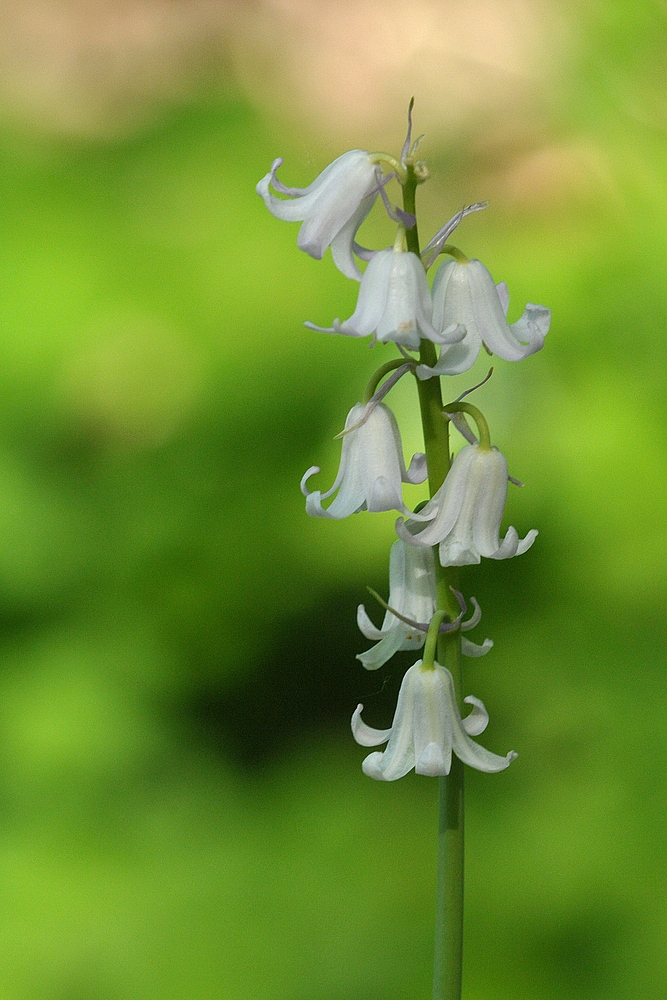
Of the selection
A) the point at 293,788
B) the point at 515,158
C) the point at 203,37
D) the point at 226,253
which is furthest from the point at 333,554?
the point at 203,37

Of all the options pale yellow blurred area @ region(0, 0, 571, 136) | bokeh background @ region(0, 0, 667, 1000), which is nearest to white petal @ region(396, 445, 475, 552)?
bokeh background @ region(0, 0, 667, 1000)

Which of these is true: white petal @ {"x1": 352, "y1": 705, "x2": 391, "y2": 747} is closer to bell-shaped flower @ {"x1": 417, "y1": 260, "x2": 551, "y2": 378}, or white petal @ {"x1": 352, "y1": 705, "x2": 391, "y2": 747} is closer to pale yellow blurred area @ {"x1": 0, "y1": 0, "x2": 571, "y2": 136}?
bell-shaped flower @ {"x1": 417, "y1": 260, "x2": 551, "y2": 378}

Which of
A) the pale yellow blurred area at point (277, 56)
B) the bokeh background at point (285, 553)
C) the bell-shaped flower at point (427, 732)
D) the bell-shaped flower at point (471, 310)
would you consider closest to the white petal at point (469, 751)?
the bell-shaped flower at point (427, 732)

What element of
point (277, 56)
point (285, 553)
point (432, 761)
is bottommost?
point (432, 761)

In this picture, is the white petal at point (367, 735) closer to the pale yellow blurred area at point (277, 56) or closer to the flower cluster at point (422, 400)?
the flower cluster at point (422, 400)

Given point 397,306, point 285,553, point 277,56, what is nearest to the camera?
point 397,306

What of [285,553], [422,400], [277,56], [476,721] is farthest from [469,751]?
[277,56]

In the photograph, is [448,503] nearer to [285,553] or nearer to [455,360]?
[455,360]
